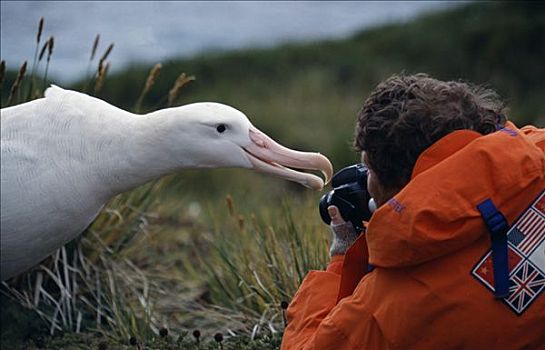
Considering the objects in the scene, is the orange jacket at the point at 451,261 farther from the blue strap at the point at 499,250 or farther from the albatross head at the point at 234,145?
the albatross head at the point at 234,145

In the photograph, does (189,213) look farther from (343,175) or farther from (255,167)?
(343,175)

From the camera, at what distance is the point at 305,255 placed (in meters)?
4.04

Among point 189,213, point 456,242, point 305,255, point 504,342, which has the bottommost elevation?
point 189,213

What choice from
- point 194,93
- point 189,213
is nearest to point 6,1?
point 189,213

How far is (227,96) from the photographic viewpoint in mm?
10062

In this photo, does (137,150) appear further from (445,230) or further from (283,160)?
(445,230)

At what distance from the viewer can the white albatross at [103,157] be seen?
11.0 feet

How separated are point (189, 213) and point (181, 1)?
A: 559 cm

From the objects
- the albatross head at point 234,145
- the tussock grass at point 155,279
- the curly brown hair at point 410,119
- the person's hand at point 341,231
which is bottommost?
the tussock grass at point 155,279

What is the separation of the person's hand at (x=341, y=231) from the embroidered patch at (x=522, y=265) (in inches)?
18.4

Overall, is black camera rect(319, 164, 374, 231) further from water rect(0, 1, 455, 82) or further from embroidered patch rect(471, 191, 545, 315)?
water rect(0, 1, 455, 82)

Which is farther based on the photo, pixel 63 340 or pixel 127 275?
pixel 127 275

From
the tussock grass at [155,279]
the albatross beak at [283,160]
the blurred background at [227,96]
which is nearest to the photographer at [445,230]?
the blurred background at [227,96]

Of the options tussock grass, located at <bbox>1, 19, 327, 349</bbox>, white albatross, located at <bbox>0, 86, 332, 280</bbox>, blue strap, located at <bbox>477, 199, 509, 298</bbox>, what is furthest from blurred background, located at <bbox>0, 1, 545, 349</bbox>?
blue strap, located at <bbox>477, 199, 509, 298</bbox>
